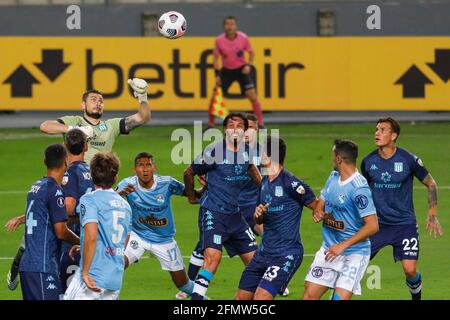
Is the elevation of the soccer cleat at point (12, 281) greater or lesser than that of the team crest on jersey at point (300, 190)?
lesser

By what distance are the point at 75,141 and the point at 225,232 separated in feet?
7.76

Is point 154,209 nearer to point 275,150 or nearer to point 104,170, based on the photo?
point 275,150

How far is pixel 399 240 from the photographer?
617 inches

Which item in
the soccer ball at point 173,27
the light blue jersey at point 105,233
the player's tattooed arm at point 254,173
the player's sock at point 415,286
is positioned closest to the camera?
the light blue jersey at point 105,233

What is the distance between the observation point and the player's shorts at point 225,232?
15.5 meters

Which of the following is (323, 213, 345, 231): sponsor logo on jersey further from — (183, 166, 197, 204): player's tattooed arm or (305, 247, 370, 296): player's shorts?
(183, 166, 197, 204): player's tattooed arm

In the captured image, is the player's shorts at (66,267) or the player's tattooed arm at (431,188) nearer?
the player's shorts at (66,267)

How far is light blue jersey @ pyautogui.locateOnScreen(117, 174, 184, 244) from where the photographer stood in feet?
52.5

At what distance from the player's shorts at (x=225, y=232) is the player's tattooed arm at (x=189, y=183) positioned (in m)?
0.27

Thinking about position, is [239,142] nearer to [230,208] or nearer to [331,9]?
[230,208]

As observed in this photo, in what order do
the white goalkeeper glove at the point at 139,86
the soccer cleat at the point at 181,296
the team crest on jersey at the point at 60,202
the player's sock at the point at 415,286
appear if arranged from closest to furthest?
the team crest on jersey at the point at 60,202
the player's sock at the point at 415,286
the white goalkeeper glove at the point at 139,86
the soccer cleat at the point at 181,296

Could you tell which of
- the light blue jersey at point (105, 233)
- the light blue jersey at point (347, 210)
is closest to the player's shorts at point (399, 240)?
the light blue jersey at point (347, 210)

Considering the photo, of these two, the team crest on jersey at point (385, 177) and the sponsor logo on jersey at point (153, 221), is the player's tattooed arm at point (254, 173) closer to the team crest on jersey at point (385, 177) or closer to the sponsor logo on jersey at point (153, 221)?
the sponsor logo on jersey at point (153, 221)
